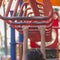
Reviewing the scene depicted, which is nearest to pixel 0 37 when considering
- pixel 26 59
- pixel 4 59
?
pixel 4 59

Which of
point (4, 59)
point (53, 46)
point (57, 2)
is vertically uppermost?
point (57, 2)

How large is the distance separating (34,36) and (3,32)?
104cm

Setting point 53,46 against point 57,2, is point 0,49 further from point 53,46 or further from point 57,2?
point 57,2

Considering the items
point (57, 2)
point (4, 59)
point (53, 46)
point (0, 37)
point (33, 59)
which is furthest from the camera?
point (0, 37)

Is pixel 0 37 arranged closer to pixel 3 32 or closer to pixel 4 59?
pixel 3 32

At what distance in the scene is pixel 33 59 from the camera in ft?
2.46

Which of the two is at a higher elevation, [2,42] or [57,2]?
[57,2]

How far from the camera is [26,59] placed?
79cm

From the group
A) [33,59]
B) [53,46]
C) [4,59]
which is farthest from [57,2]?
[33,59]

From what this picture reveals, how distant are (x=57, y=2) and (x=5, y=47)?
0.93 meters

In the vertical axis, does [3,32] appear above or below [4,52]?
A: above

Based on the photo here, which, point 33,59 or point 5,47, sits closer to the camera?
point 33,59

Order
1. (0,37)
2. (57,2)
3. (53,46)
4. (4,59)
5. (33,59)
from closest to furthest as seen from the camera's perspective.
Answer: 1. (33,59)
2. (57,2)
3. (53,46)
4. (4,59)
5. (0,37)

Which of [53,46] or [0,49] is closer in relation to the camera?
[53,46]
